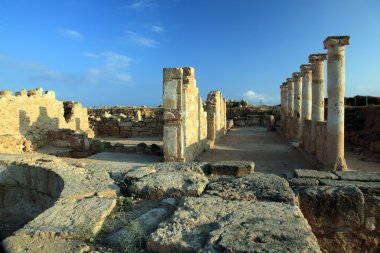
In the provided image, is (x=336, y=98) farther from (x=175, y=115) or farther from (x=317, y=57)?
(x=175, y=115)

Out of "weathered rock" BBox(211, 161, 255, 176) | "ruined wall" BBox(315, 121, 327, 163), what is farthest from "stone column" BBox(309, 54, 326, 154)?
"weathered rock" BBox(211, 161, 255, 176)

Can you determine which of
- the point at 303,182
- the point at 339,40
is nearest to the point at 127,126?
the point at 339,40

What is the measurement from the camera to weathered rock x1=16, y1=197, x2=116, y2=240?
3098 millimetres

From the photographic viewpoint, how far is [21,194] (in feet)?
21.5

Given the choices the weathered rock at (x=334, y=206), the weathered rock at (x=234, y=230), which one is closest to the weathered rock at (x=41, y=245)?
the weathered rock at (x=234, y=230)

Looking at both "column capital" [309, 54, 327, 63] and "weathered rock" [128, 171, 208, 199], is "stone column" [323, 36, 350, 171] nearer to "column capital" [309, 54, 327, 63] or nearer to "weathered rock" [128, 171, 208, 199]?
"column capital" [309, 54, 327, 63]

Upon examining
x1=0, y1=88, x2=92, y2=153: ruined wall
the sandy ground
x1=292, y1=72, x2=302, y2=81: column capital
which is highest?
x1=292, y1=72, x2=302, y2=81: column capital

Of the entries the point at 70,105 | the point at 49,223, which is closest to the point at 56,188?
the point at 49,223

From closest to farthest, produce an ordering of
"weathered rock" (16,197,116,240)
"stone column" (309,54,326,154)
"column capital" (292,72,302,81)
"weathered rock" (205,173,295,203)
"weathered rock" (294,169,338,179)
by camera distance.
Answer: "weathered rock" (16,197,116,240) < "weathered rock" (205,173,295,203) < "weathered rock" (294,169,338,179) < "stone column" (309,54,326,154) < "column capital" (292,72,302,81)

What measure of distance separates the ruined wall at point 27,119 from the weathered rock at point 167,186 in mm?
8199

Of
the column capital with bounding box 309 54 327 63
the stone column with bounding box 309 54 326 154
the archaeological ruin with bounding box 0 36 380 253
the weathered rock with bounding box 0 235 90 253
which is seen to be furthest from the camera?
the column capital with bounding box 309 54 327 63

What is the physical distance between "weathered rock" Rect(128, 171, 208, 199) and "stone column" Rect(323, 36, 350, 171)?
21.1 ft

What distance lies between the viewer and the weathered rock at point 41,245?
283 cm

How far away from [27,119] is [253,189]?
460 inches
